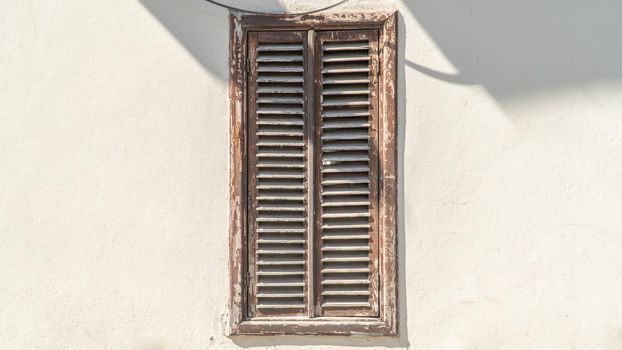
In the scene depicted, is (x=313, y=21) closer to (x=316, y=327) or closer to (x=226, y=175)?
(x=226, y=175)

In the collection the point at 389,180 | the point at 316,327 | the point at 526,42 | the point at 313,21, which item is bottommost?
the point at 316,327

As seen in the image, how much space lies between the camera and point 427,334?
3770 millimetres

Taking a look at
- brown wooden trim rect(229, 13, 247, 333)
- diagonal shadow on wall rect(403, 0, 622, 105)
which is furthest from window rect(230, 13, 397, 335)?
diagonal shadow on wall rect(403, 0, 622, 105)

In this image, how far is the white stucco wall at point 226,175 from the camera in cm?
373

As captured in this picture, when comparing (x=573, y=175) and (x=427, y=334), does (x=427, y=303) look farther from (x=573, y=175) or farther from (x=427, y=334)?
(x=573, y=175)

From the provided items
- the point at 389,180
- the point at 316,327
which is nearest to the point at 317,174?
the point at 389,180

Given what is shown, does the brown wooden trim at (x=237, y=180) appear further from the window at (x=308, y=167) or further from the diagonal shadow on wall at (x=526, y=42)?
the diagonal shadow on wall at (x=526, y=42)

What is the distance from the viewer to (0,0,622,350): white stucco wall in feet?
12.2

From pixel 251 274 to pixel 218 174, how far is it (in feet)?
1.64

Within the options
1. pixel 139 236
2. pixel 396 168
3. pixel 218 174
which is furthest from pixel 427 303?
pixel 139 236

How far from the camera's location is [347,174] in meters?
3.85

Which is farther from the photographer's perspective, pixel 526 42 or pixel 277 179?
pixel 277 179

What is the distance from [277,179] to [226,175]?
0.80ft

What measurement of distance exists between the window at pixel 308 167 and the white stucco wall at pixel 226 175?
0.34 ft
